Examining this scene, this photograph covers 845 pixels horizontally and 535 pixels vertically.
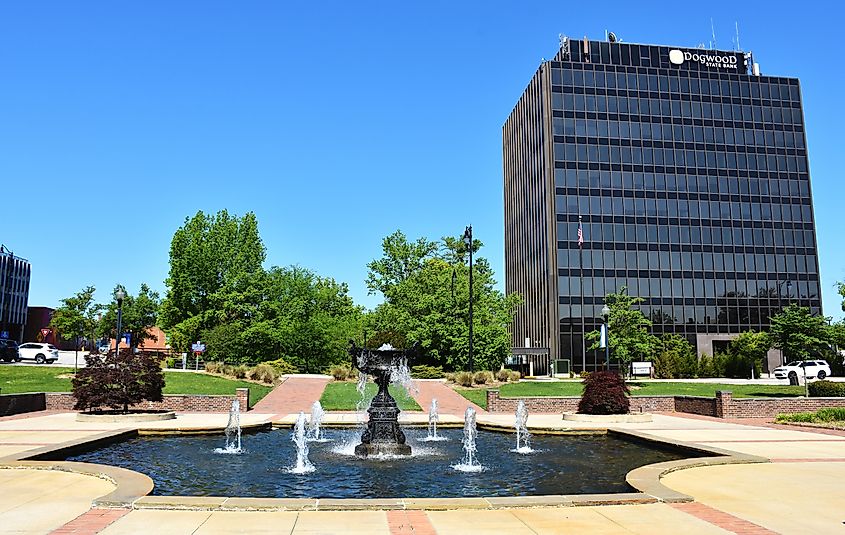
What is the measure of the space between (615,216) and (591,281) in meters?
7.87

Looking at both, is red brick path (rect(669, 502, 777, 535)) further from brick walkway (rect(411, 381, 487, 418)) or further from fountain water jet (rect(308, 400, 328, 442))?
brick walkway (rect(411, 381, 487, 418))

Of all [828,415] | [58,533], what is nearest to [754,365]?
[828,415]

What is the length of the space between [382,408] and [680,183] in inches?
2602

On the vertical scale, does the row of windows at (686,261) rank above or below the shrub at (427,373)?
above

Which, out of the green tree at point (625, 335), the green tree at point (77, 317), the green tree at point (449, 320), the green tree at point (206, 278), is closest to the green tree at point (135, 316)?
the green tree at point (77, 317)

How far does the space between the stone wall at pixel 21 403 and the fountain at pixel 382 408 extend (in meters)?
15.4

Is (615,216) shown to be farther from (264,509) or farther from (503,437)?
(264,509)

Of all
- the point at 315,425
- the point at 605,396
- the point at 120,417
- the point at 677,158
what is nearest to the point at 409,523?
the point at 315,425

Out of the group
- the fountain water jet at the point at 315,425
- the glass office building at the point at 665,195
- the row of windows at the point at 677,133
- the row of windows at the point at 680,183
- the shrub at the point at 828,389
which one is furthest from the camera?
the row of windows at the point at 677,133

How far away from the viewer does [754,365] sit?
56.2 meters

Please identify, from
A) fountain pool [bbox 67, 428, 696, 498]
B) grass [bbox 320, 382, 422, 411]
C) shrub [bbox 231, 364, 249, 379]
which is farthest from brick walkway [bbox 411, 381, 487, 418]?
shrub [bbox 231, 364, 249, 379]

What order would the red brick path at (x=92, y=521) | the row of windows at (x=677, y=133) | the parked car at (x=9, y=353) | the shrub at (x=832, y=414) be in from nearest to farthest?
the red brick path at (x=92, y=521) < the shrub at (x=832, y=414) < the parked car at (x=9, y=353) < the row of windows at (x=677, y=133)

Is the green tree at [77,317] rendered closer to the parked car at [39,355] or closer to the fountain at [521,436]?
the parked car at [39,355]

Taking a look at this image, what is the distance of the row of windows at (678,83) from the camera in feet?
242
